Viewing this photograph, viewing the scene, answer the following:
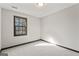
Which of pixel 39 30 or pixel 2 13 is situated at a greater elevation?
pixel 2 13

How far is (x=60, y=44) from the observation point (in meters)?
3.92

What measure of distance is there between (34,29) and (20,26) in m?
1.45

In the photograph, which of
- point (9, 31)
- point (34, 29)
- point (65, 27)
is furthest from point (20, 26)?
point (65, 27)

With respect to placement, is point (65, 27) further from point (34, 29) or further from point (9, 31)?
point (9, 31)

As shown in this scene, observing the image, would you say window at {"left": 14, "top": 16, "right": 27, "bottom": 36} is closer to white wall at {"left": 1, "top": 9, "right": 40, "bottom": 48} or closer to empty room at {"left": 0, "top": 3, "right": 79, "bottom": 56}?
empty room at {"left": 0, "top": 3, "right": 79, "bottom": 56}

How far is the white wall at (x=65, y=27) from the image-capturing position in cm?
300

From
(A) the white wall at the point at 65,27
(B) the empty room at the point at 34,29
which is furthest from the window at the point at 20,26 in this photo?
(A) the white wall at the point at 65,27

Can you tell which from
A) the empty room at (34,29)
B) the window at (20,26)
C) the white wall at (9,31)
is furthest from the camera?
the window at (20,26)

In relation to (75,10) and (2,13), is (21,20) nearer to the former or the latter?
(2,13)

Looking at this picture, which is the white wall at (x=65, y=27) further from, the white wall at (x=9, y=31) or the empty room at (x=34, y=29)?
the white wall at (x=9, y=31)

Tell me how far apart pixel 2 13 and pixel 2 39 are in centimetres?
141

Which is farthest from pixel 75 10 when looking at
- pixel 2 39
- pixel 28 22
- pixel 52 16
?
pixel 2 39

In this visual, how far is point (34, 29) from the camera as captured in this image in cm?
548

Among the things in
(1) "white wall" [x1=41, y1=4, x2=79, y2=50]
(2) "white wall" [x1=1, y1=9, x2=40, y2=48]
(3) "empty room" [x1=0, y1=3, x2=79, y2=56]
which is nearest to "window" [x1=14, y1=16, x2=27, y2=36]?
(3) "empty room" [x1=0, y1=3, x2=79, y2=56]
